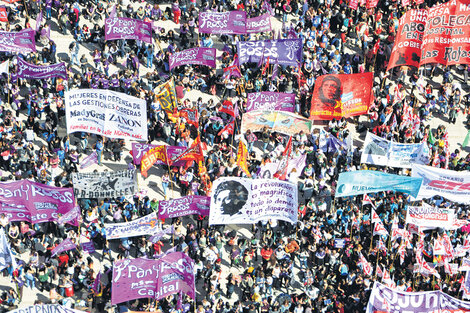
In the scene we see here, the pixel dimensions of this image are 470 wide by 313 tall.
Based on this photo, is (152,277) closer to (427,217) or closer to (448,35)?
(427,217)

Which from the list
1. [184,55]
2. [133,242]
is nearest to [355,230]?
[133,242]

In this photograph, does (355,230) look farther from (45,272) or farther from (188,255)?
(45,272)

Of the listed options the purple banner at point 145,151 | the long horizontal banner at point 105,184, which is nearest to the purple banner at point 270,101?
the purple banner at point 145,151

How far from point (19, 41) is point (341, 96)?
13741mm

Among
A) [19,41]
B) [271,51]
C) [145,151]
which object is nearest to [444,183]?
[271,51]

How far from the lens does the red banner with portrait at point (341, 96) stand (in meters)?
44.0

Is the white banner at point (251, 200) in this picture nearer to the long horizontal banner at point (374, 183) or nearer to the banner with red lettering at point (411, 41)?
the long horizontal banner at point (374, 183)

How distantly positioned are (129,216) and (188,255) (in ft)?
10.3

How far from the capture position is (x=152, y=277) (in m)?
35.9

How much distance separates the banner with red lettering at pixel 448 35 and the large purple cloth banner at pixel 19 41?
1659cm

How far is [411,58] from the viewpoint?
4569 cm

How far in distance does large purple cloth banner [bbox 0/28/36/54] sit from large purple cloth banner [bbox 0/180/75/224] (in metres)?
9.02

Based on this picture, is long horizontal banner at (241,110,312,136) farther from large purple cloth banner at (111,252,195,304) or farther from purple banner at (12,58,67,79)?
large purple cloth banner at (111,252,195,304)

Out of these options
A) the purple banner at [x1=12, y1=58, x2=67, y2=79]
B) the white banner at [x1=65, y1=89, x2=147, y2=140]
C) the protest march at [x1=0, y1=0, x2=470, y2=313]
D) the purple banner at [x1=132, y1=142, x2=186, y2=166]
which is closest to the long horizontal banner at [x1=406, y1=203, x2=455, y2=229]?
the protest march at [x1=0, y1=0, x2=470, y2=313]
